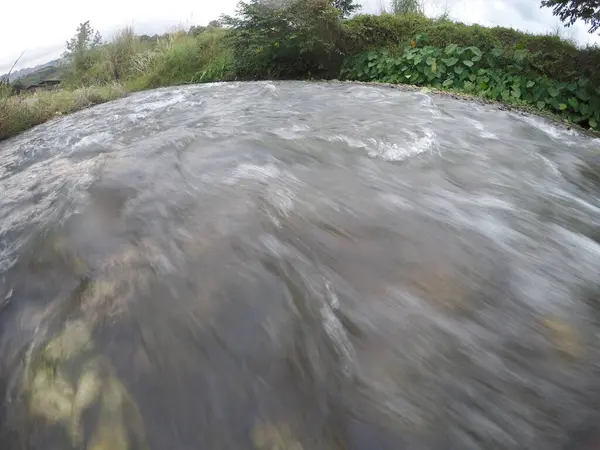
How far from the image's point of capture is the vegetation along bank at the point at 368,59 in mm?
5641

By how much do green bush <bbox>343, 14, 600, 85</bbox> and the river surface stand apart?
2870 mm

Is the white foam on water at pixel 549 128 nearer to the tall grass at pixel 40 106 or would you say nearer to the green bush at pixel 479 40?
the green bush at pixel 479 40

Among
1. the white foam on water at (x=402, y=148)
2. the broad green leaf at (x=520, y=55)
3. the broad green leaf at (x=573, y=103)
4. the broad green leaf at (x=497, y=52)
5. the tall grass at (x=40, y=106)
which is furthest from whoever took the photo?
the tall grass at (x=40, y=106)

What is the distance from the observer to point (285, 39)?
8055mm

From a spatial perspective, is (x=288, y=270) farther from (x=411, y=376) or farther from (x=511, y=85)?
(x=511, y=85)

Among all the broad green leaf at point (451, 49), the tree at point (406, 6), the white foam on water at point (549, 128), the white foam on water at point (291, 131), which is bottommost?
the white foam on water at point (549, 128)

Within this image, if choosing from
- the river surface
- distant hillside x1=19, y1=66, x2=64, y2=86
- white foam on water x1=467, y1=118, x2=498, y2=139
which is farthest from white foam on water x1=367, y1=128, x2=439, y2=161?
distant hillside x1=19, y1=66, x2=64, y2=86

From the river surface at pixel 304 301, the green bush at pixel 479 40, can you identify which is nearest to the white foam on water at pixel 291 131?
the river surface at pixel 304 301

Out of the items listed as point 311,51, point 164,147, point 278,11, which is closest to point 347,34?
point 311,51

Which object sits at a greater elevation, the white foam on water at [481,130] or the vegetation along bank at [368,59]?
the vegetation along bank at [368,59]

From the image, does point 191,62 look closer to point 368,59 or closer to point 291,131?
point 368,59

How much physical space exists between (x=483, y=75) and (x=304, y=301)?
5596 millimetres

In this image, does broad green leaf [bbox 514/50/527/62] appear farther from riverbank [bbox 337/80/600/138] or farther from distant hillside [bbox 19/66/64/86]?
distant hillside [bbox 19/66/64/86]

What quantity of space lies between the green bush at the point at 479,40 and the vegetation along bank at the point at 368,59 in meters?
0.01
